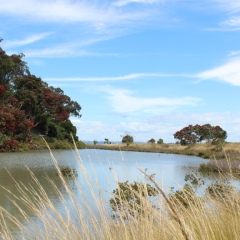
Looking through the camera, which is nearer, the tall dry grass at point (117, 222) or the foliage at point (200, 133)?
the tall dry grass at point (117, 222)

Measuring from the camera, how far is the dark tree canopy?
22312 mm

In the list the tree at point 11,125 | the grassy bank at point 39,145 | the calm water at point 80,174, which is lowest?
the calm water at point 80,174

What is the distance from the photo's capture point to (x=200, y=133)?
38281mm

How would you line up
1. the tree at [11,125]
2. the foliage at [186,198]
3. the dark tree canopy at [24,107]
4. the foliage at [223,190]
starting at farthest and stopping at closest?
1. the dark tree canopy at [24,107]
2. the tree at [11,125]
3. the foliage at [223,190]
4. the foliage at [186,198]

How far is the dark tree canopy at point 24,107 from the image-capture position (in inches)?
878

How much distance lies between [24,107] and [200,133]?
58.5 ft

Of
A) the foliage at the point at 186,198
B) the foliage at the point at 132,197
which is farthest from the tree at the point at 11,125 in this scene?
the foliage at the point at 186,198

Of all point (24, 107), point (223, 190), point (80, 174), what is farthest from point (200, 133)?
point (223, 190)

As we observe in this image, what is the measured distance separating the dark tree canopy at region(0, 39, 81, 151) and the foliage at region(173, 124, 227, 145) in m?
11.5

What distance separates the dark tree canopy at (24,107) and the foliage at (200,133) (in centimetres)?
1147

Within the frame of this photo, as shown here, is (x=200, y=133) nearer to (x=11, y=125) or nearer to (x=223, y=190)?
(x=11, y=125)

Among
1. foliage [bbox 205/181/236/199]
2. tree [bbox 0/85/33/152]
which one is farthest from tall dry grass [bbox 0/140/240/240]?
tree [bbox 0/85/33/152]

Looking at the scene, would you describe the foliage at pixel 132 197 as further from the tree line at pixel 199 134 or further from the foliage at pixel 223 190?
the tree line at pixel 199 134

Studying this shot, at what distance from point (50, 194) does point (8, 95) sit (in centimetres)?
1865
